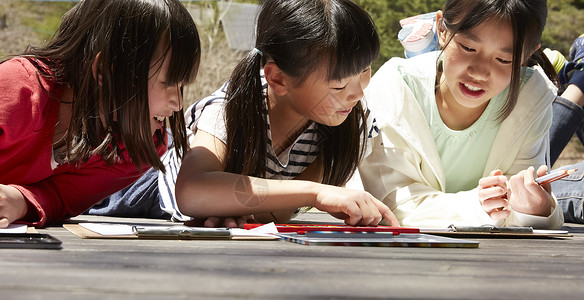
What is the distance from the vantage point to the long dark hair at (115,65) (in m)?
1.99

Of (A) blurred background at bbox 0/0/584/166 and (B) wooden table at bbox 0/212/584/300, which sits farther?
(A) blurred background at bbox 0/0/584/166

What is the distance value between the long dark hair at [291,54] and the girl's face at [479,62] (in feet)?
1.20

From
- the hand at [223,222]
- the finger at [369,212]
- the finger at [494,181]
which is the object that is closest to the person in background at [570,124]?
the finger at [494,181]

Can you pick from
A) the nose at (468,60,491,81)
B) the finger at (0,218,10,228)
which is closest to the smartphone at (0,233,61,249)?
the finger at (0,218,10,228)

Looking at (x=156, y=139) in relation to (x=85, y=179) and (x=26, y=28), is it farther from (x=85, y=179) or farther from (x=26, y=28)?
(x=26, y=28)

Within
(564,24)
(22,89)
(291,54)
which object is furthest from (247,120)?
(564,24)

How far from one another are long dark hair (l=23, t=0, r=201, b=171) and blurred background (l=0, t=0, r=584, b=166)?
572 centimetres

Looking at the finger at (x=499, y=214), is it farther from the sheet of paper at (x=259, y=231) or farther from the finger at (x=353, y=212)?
the sheet of paper at (x=259, y=231)

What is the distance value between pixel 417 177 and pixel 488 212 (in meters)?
0.38

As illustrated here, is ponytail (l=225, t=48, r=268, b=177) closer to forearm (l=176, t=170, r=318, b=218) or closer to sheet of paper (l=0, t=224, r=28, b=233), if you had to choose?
forearm (l=176, t=170, r=318, b=218)

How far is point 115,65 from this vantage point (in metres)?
2.00

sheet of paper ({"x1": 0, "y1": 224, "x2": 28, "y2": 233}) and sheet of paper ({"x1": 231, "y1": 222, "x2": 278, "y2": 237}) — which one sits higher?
sheet of paper ({"x1": 0, "y1": 224, "x2": 28, "y2": 233})

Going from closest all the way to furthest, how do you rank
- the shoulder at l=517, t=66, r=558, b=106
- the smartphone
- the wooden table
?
the wooden table, the smartphone, the shoulder at l=517, t=66, r=558, b=106

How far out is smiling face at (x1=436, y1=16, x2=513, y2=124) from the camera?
2355 millimetres
